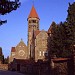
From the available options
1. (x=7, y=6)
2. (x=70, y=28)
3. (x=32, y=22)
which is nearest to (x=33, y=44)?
(x=32, y=22)

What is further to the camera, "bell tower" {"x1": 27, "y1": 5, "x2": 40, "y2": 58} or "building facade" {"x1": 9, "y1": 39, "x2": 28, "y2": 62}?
"building facade" {"x1": 9, "y1": 39, "x2": 28, "y2": 62}

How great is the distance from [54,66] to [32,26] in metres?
86.4

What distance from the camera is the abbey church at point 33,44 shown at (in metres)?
94.5

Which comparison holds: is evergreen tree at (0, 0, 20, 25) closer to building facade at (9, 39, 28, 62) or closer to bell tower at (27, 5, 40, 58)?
bell tower at (27, 5, 40, 58)

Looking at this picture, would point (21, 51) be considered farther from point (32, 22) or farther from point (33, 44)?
point (33, 44)

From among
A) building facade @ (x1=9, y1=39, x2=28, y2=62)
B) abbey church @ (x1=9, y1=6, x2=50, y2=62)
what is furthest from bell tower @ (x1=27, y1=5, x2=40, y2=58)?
building facade @ (x1=9, y1=39, x2=28, y2=62)

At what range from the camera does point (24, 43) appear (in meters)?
120

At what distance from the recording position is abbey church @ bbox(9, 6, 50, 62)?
9450cm

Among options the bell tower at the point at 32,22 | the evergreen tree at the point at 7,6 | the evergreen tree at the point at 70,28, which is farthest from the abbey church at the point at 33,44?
the evergreen tree at the point at 7,6

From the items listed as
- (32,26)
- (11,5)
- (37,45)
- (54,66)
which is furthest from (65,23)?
(32,26)

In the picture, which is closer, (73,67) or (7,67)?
(73,67)

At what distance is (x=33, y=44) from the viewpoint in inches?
3957

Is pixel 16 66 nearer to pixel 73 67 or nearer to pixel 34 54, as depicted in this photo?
pixel 34 54

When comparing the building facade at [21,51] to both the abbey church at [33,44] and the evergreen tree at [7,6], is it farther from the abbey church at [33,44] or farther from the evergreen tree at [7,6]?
the evergreen tree at [7,6]
